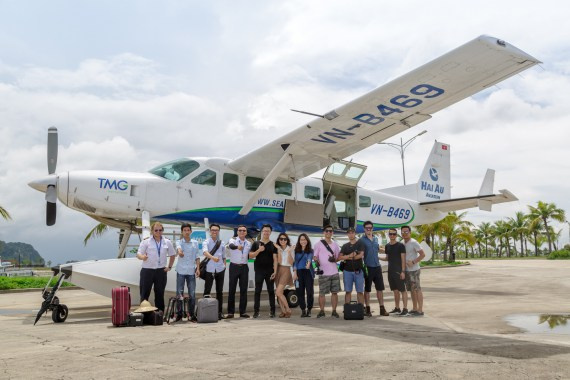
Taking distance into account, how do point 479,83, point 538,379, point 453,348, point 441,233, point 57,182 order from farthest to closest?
1. point 441,233
2. point 57,182
3. point 479,83
4. point 453,348
5. point 538,379

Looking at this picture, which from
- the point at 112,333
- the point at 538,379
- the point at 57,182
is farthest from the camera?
the point at 57,182

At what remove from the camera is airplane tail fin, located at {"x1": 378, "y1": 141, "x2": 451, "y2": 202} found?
17500mm

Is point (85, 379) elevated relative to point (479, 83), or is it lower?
lower

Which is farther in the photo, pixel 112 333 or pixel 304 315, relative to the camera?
pixel 304 315

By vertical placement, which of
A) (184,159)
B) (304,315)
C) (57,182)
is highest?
(184,159)

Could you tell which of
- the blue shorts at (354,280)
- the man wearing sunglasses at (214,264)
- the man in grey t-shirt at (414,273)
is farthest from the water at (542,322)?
the man wearing sunglasses at (214,264)

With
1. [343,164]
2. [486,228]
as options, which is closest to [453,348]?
[343,164]

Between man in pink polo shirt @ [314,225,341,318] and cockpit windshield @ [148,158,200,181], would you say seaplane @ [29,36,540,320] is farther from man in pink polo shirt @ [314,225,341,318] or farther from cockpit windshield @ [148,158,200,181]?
man in pink polo shirt @ [314,225,341,318]

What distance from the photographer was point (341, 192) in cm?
1462

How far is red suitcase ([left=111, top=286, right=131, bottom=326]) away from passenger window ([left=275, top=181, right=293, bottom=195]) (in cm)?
621

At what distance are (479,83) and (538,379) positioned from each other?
6.19 m

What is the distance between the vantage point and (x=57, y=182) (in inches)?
424

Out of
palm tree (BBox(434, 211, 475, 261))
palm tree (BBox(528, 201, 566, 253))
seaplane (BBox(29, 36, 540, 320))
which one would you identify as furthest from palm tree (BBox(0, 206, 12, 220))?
palm tree (BBox(528, 201, 566, 253))

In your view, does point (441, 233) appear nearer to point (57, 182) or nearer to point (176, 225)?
point (176, 225)
